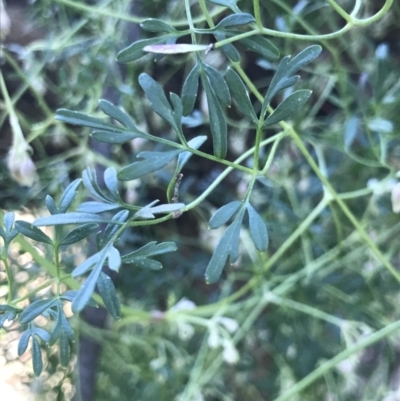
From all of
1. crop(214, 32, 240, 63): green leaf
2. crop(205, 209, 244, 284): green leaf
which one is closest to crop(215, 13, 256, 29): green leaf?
crop(214, 32, 240, 63): green leaf

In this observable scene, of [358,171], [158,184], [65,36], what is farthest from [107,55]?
[358,171]

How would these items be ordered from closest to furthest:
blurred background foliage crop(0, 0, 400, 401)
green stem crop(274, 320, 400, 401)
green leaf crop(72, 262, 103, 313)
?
green leaf crop(72, 262, 103, 313)
green stem crop(274, 320, 400, 401)
blurred background foliage crop(0, 0, 400, 401)

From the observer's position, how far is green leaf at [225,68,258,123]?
0.25 m

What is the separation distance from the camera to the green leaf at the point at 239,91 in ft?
0.83

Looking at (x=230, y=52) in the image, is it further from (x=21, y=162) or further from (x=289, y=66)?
(x=21, y=162)

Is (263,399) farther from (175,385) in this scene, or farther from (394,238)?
(394,238)

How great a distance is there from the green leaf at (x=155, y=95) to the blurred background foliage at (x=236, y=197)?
0.28 m

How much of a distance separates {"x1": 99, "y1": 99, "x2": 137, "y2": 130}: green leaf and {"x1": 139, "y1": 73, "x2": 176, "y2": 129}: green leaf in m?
0.02

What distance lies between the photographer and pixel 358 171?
633 millimetres

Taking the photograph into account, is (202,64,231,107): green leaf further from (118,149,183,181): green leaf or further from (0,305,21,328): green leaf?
(0,305,21,328): green leaf

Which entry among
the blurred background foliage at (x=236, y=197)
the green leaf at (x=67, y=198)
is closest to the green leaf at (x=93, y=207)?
the green leaf at (x=67, y=198)

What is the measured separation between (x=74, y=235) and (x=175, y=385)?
0.40 meters

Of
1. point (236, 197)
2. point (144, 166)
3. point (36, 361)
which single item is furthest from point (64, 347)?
point (236, 197)

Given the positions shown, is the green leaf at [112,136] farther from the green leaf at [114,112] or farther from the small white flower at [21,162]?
the small white flower at [21,162]
